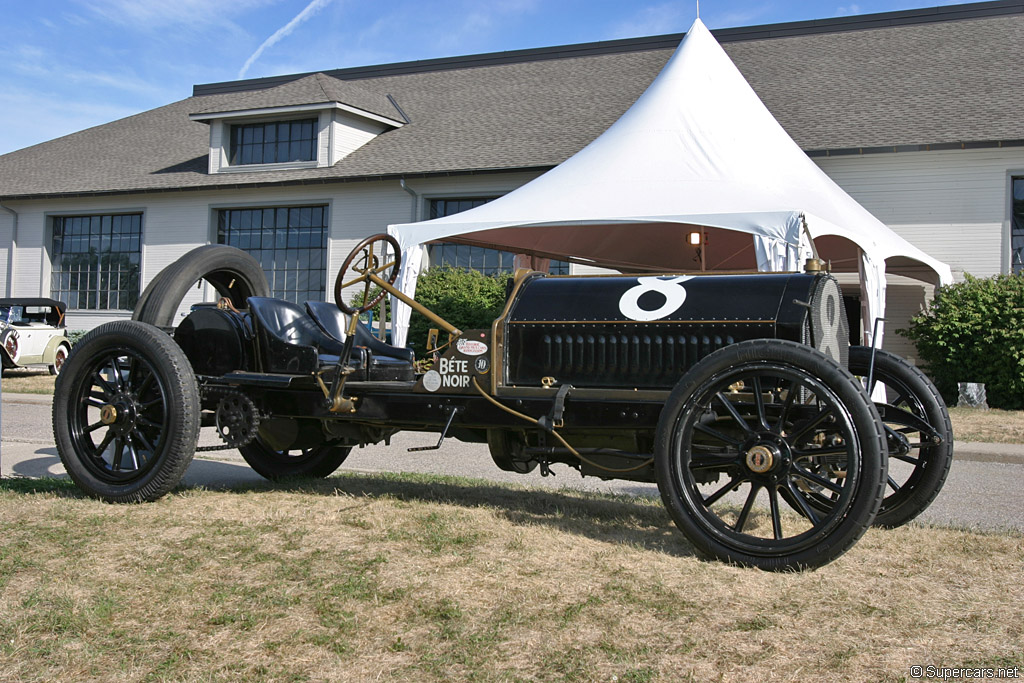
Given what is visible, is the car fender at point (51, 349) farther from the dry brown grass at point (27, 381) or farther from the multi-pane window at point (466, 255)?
the multi-pane window at point (466, 255)

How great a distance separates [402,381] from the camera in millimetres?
5535

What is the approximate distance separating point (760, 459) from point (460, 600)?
4.74 ft

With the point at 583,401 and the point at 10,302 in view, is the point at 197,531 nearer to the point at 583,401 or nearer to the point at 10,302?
the point at 583,401

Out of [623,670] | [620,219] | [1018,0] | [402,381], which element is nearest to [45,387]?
[620,219]

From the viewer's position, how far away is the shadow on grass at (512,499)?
4.57m

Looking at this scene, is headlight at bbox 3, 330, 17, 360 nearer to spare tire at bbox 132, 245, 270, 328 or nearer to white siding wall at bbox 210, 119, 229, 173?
white siding wall at bbox 210, 119, 229, 173

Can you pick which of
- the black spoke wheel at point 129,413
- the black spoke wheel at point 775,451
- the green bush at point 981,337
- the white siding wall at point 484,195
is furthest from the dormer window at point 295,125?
the black spoke wheel at point 775,451

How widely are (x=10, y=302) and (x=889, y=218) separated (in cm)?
1692

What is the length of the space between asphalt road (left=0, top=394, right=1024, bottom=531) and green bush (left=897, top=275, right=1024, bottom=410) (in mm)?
5003

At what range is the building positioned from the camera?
16266mm

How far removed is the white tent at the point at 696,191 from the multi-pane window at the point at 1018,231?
333 cm

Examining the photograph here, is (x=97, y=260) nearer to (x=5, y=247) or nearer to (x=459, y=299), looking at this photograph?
(x=5, y=247)

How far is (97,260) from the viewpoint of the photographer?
78.5 feet

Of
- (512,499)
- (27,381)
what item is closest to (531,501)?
(512,499)
